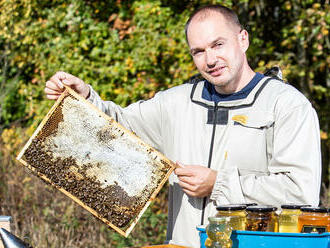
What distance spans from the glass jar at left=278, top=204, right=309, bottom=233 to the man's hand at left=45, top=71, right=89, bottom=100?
5.10 feet

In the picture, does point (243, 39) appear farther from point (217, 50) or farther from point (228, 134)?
point (228, 134)

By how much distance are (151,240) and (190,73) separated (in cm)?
219

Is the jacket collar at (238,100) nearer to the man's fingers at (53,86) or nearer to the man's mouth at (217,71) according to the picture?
the man's mouth at (217,71)

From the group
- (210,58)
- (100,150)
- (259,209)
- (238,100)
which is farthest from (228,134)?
(259,209)

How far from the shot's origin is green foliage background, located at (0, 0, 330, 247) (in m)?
6.59

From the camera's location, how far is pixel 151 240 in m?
6.55

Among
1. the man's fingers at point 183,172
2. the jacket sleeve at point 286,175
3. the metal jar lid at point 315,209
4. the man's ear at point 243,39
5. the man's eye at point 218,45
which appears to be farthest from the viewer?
the man's ear at point 243,39

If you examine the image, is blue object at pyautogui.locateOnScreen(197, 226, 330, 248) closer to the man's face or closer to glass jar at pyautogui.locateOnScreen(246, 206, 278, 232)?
glass jar at pyautogui.locateOnScreen(246, 206, 278, 232)

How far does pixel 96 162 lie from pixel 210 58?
2.90ft

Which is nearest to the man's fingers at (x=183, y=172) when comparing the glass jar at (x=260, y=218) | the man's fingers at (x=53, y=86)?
the glass jar at (x=260, y=218)

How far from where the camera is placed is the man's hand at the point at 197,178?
2.89m

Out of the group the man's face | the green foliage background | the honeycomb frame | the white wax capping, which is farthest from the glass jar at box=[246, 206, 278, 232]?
the green foliage background

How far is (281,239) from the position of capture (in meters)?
2.13

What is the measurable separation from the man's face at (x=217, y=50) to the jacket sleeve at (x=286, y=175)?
410 mm
